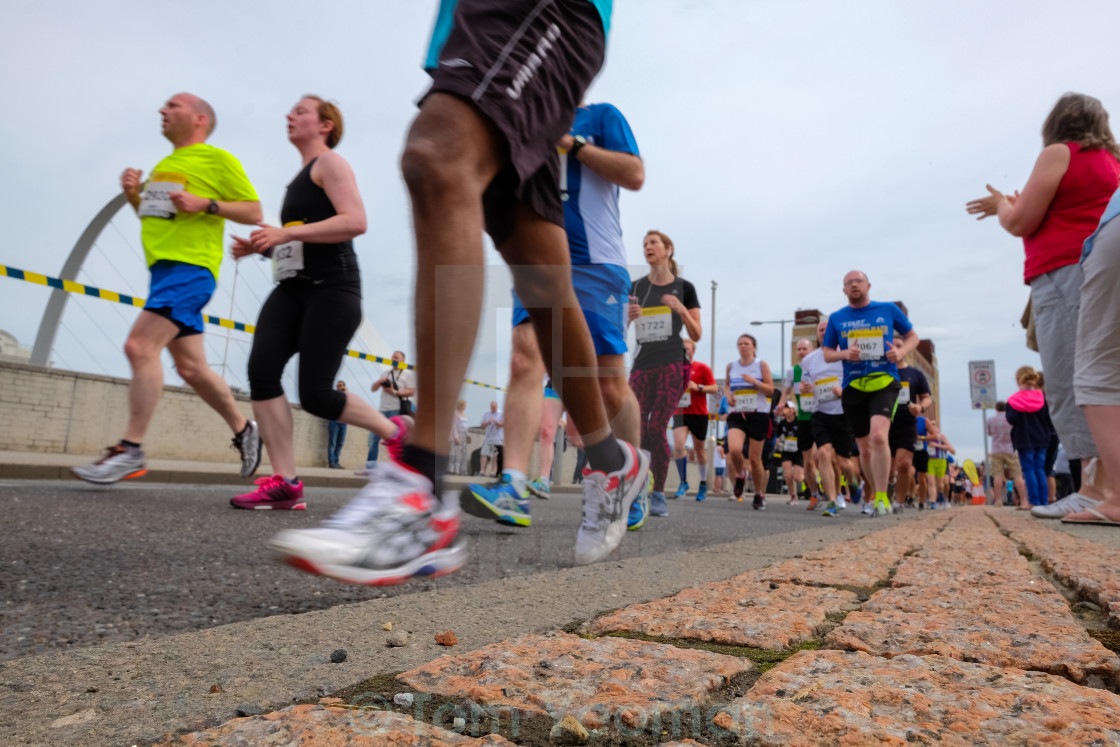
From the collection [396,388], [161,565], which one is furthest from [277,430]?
[396,388]

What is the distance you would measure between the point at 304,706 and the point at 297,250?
315 cm

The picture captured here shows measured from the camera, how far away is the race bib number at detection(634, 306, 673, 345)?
18.7 feet

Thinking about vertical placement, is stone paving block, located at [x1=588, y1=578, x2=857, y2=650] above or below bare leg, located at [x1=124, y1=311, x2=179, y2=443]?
below

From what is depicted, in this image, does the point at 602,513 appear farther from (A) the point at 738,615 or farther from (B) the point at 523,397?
(B) the point at 523,397

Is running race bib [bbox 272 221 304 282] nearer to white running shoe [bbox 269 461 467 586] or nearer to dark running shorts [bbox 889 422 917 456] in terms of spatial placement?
white running shoe [bbox 269 461 467 586]

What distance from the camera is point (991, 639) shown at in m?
1.09

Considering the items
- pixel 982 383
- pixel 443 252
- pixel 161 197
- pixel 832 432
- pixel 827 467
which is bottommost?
pixel 827 467

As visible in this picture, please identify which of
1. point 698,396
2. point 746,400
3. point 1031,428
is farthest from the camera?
point 1031,428

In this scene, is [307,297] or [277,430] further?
[277,430]

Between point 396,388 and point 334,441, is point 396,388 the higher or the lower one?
the higher one

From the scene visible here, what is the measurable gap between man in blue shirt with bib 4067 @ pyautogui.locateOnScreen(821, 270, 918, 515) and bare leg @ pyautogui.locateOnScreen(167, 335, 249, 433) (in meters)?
4.78

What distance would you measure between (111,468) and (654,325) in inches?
143

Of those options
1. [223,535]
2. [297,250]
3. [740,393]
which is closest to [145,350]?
[297,250]

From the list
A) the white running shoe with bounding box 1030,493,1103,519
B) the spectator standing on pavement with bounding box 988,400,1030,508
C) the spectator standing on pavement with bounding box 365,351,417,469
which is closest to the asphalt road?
the white running shoe with bounding box 1030,493,1103,519
